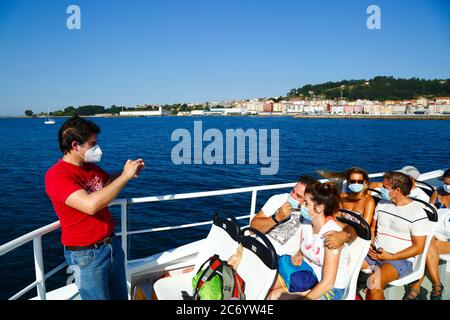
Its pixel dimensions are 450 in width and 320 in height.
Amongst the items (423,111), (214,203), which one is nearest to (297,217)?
(214,203)

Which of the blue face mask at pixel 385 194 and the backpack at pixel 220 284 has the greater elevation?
the blue face mask at pixel 385 194

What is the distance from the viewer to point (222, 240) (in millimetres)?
2934

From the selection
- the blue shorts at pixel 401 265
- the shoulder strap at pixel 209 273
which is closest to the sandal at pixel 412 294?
the blue shorts at pixel 401 265

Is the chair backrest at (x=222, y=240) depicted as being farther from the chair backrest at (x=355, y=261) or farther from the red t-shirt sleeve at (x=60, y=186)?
the red t-shirt sleeve at (x=60, y=186)

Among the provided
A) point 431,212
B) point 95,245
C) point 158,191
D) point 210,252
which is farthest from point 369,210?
point 158,191

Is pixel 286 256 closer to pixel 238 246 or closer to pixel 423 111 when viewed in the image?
pixel 238 246

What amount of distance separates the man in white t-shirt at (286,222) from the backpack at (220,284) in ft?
3.09

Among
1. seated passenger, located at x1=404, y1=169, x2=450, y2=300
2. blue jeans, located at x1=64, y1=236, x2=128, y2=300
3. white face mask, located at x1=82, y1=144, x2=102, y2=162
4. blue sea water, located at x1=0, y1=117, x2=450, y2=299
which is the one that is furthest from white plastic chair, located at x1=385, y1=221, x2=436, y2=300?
blue sea water, located at x1=0, y1=117, x2=450, y2=299

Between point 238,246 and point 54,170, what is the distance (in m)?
1.53

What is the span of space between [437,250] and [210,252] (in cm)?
242

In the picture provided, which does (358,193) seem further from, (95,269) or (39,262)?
(39,262)

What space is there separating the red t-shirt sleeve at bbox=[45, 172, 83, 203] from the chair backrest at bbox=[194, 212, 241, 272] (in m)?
1.32

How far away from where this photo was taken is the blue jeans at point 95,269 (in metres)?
2.24

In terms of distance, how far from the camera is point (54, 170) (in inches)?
83.6
